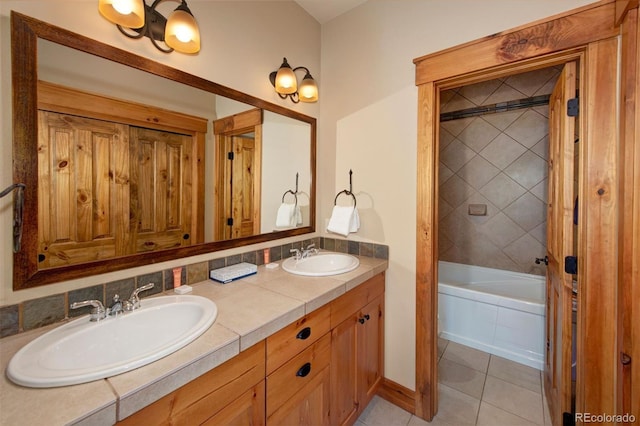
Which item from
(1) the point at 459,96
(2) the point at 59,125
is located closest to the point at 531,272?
(1) the point at 459,96

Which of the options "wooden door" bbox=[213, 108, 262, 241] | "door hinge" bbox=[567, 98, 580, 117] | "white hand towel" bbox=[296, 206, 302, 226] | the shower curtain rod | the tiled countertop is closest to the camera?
the tiled countertop

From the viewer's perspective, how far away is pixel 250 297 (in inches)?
46.4

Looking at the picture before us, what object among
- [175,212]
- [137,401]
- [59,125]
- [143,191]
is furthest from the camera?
[175,212]

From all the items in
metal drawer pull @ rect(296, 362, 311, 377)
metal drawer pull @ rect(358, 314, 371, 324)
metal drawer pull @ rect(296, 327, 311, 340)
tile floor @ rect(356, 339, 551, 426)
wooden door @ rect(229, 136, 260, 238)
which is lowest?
tile floor @ rect(356, 339, 551, 426)

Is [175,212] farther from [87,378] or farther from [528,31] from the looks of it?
[528,31]

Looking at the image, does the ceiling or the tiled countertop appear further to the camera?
the ceiling

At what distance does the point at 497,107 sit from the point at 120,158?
3.25 metres

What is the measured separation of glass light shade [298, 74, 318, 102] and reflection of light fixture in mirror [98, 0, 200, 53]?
77 centimetres

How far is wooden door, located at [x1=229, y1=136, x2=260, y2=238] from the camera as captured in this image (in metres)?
1.56

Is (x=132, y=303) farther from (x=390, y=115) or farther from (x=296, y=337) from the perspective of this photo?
(x=390, y=115)

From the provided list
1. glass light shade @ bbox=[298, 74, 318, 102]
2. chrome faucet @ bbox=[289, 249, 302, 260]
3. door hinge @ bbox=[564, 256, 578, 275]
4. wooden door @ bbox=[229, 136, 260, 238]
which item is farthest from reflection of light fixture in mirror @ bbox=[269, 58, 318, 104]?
door hinge @ bbox=[564, 256, 578, 275]

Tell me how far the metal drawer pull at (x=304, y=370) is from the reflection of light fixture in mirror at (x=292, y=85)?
164 centimetres

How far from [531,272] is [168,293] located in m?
3.19

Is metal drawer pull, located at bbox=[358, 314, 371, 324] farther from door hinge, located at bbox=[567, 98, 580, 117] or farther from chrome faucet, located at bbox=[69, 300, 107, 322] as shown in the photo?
door hinge, located at bbox=[567, 98, 580, 117]
